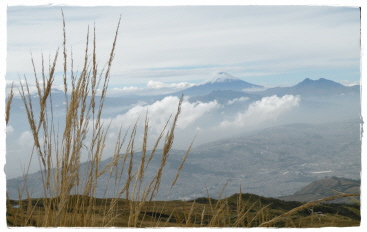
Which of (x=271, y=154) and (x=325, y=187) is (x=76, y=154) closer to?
(x=325, y=187)

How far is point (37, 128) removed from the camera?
5.63ft

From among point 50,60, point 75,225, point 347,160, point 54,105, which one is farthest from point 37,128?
point 347,160

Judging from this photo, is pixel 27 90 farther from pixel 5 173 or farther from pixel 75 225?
pixel 75 225

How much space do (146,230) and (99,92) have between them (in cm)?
67

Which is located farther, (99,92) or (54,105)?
(54,105)

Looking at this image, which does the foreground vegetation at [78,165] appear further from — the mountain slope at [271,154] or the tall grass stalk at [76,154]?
the mountain slope at [271,154]

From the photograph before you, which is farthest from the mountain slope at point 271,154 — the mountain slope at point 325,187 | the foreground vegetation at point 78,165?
the foreground vegetation at point 78,165

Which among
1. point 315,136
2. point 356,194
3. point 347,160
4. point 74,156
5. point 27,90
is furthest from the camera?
point 315,136

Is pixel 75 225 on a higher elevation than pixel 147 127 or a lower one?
lower

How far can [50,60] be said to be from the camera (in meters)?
1.70

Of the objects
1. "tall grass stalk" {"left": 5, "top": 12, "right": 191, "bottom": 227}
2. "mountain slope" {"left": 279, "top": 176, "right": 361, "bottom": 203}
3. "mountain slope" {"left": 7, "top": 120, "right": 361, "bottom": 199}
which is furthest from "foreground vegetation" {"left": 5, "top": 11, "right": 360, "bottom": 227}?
"mountain slope" {"left": 7, "top": 120, "right": 361, "bottom": 199}

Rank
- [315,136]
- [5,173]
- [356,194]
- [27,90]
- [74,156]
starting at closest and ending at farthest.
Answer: [356,194] → [5,173] → [74,156] → [27,90] → [315,136]

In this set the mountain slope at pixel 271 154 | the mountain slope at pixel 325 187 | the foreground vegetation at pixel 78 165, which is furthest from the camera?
the mountain slope at pixel 271 154

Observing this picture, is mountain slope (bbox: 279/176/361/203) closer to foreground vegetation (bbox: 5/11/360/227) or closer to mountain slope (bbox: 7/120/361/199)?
mountain slope (bbox: 7/120/361/199)
